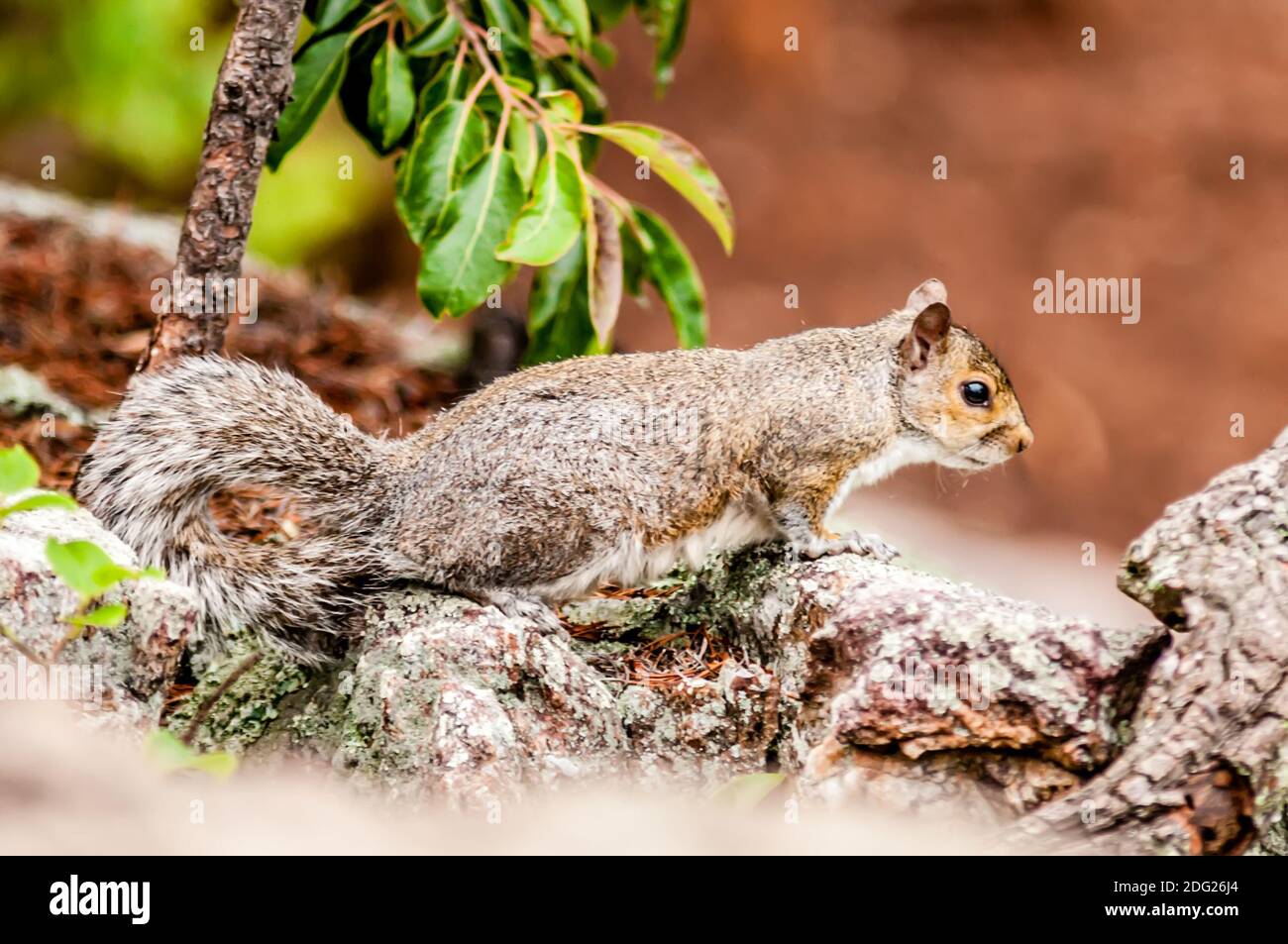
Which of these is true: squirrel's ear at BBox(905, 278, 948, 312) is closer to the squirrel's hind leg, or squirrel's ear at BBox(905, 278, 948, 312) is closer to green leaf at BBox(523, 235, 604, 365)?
green leaf at BBox(523, 235, 604, 365)

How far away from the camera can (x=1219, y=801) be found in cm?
229

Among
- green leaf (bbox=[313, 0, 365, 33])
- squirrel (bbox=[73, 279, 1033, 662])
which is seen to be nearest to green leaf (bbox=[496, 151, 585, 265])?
squirrel (bbox=[73, 279, 1033, 662])

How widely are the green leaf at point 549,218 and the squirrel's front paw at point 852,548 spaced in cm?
102

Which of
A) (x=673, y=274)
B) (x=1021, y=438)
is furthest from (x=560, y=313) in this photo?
(x=1021, y=438)

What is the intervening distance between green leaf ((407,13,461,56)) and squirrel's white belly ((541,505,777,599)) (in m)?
1.50

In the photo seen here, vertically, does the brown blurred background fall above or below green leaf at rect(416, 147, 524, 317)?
above

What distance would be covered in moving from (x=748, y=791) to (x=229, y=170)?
2.15 metres

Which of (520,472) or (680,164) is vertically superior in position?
(680,164)

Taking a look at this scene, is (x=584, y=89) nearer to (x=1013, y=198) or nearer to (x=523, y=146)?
(x=523, y=146)

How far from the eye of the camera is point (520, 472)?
11.2 ft

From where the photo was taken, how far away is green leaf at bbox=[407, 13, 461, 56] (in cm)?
379

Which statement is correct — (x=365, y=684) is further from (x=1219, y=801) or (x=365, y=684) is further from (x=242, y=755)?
(x=1219, y=801)

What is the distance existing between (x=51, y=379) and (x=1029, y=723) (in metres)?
3.75
